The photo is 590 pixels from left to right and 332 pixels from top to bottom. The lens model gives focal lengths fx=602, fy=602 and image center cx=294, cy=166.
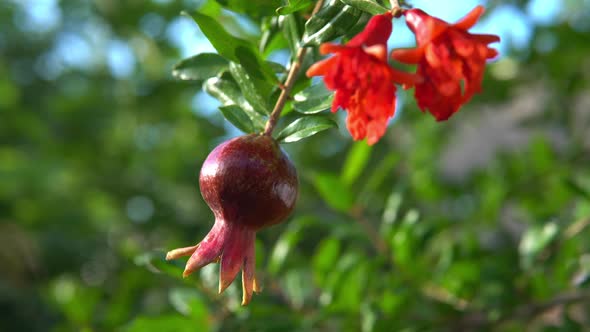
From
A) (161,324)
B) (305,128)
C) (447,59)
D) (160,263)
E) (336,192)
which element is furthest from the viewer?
(336,192)

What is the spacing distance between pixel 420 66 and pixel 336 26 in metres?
0.09

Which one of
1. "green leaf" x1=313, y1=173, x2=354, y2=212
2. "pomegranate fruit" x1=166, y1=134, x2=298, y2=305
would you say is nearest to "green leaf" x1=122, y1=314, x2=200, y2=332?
"green leaf" x1=313, y1=173, x2=354, y2=212

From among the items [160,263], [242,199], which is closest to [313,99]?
[242,199]

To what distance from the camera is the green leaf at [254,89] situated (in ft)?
1.98

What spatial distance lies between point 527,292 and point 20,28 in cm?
304

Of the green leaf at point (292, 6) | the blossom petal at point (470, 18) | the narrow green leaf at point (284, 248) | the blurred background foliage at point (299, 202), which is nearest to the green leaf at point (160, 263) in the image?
the blurred background foliage at point (299, 202)

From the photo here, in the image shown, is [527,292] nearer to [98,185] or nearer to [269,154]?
[269,154]

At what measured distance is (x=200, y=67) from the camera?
26.1 inches

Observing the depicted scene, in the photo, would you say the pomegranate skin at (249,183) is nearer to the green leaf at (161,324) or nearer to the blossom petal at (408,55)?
the blossom petal at (408,55)

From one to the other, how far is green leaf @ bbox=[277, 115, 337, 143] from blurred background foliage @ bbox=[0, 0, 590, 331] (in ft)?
0.40

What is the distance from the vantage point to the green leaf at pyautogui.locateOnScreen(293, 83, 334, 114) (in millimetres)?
577

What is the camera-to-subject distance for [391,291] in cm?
96

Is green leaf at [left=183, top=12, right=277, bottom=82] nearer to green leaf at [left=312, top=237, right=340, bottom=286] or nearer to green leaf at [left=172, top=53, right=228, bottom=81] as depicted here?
green leaf at [left=172, top=53, right=228, bottom=81]

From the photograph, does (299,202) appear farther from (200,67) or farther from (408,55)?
(408,55)
